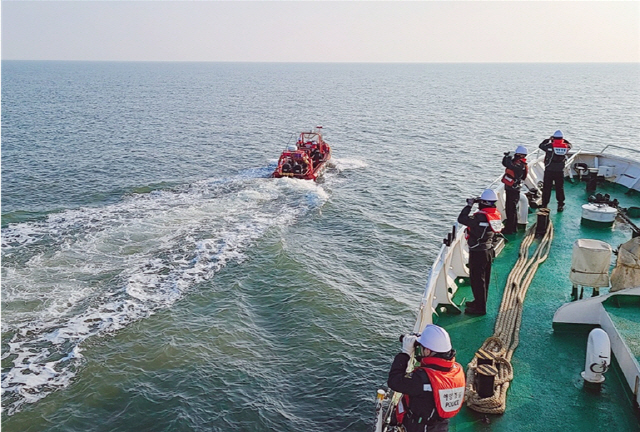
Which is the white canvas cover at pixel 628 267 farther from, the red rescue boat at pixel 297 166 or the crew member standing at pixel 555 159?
the red rescue boat at pixel 297 166

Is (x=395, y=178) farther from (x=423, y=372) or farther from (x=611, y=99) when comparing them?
(x=611, y=99)

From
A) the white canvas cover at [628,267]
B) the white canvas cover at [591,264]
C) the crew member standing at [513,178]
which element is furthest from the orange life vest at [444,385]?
the crew member standing at [513,178]

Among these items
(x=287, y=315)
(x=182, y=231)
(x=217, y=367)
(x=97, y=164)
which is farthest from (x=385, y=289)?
(x=97, y=164)

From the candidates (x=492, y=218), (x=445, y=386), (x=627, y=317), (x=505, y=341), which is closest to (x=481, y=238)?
(x=492, y=218)

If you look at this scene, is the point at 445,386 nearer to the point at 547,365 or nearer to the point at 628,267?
the point at 547,365

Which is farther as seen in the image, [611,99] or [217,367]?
[611,99]
